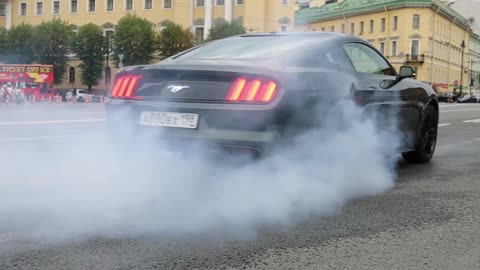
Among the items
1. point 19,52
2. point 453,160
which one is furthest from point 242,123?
point 453,160

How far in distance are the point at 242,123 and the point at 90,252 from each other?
4.58 feet

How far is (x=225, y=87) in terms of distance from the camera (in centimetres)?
399

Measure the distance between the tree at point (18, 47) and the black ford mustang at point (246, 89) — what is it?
97cm

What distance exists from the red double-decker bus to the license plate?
94 cm

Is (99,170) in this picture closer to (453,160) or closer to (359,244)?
(359,244)

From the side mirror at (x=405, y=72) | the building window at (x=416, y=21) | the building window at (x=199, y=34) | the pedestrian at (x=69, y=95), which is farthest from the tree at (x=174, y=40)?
the side mirror at (x=405, y=72)

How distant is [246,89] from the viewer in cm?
395

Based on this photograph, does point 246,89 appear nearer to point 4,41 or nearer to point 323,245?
point 323,245

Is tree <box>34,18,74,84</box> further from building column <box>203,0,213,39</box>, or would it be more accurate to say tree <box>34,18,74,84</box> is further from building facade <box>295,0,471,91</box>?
building facade <box>295,0,471,91</box>

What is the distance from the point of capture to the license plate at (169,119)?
13.2 feet

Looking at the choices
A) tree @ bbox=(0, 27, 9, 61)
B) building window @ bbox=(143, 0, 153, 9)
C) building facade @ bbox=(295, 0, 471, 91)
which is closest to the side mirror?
tree @ bbox=(0, 27, 9, 61)

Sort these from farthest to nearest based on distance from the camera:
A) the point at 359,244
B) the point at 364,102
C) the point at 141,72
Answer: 1. the point at 364,102
2. the point at 141,72
3. the point at 359,244

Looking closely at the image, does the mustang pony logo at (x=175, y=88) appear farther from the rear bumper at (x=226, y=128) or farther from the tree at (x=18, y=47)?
the tree at (x=18, y=47)

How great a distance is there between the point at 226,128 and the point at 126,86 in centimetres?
95
